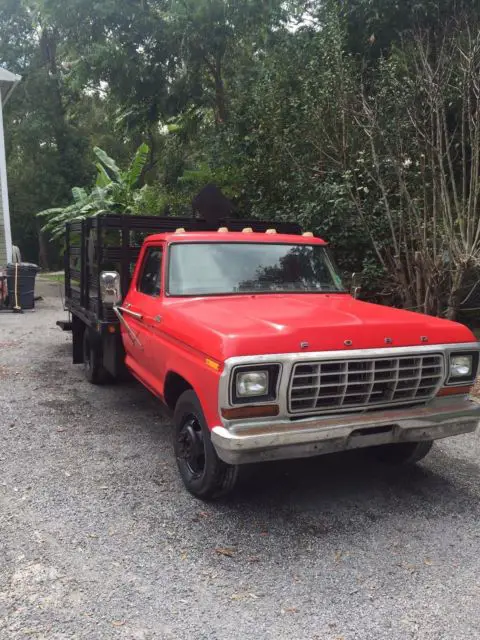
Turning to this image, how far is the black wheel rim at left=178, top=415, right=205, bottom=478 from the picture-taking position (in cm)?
393

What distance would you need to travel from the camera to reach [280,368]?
10.9 feet

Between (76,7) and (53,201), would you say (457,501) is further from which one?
(53,201)

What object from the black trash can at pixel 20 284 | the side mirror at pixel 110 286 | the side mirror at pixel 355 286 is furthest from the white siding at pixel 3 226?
the side mirror at pixel 355 286

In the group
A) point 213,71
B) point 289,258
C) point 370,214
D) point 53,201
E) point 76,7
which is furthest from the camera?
point 53,201

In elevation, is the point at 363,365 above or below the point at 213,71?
below

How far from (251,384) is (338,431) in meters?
0.63

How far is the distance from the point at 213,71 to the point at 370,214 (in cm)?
829

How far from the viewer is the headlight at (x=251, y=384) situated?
10.8ft

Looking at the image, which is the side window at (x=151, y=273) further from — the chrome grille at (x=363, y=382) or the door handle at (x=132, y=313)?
the chrome grille at (x=363, y=382)

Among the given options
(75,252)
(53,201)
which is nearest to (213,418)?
(75,252)

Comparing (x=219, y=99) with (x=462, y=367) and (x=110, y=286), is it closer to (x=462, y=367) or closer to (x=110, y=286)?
(x=110, y=286)

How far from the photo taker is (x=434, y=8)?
10102mm

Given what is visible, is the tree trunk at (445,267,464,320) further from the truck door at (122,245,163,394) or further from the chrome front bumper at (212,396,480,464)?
the truck door at (122,245,163,394)

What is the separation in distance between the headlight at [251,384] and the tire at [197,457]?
506 millimetres
